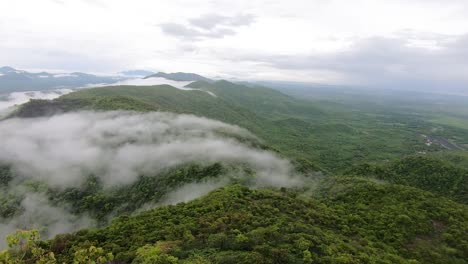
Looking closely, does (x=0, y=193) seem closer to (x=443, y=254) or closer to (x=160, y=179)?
(x=160, y=179)

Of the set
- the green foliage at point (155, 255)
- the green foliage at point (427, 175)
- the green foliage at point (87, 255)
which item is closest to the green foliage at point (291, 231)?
the green foliage at point (155, 255)

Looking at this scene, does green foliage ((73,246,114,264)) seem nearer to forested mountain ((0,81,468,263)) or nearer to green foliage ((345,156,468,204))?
forested mountain ((0,81,468,263))

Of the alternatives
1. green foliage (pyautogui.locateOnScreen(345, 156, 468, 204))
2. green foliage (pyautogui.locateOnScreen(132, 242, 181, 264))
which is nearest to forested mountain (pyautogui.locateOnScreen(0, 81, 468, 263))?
green foliage (pyautogui.locateOnScreen(132, 242, 181, 264))

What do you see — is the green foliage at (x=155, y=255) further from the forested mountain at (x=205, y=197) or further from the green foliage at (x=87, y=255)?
the green foliage at (x=87, y=255)

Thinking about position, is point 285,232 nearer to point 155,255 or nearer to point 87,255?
point 155,255

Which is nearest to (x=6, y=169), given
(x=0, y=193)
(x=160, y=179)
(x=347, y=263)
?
(x=0, y=193)

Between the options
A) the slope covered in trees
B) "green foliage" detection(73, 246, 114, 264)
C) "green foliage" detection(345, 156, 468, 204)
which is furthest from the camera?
"green foliage" detection(345, 156, 468, 204)

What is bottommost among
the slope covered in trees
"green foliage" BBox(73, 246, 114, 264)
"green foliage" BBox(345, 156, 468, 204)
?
"green foliage" BBox(345, 156, 468, 204)

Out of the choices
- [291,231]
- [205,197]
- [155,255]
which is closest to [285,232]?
[291,231]
